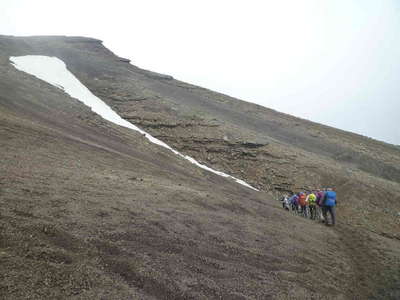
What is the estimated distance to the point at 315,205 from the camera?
19.5 meters

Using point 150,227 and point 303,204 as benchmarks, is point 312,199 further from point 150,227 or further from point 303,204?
point 150,227

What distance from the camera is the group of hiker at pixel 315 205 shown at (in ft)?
57.6

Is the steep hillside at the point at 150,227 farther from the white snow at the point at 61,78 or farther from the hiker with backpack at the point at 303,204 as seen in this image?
the white snow at the point at 61,78

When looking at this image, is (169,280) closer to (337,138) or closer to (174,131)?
(174,131)

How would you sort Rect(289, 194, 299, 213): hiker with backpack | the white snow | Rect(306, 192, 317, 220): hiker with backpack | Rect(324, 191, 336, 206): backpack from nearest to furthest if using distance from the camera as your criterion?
Rect(324, 191, 336, 206): backpack
Rect(306, 192, 317, 220): hiker with backpack
Rect(289, 194, 299, 213): hiker with backpack
the white snow

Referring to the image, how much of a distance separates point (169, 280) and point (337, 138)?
47.6m

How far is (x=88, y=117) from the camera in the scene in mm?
28125

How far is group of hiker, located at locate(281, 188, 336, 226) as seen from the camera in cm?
1755

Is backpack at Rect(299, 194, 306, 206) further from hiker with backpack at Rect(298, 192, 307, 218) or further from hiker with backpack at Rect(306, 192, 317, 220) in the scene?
hiker with backpack at Rect(306, 192, 317, 220)

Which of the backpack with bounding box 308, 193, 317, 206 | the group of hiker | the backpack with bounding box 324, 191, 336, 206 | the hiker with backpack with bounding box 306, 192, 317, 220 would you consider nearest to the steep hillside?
the group of hiker

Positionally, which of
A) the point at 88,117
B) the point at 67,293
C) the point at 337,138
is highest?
the point at 337,138

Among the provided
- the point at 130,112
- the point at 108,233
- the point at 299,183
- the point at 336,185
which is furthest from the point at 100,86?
the point at 108,233

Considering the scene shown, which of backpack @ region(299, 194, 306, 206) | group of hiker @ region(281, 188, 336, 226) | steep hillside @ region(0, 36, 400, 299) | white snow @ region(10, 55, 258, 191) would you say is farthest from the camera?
white snow @ region(10, 55, 258, 191)

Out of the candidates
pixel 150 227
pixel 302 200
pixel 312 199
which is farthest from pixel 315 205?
pixel 150 227
